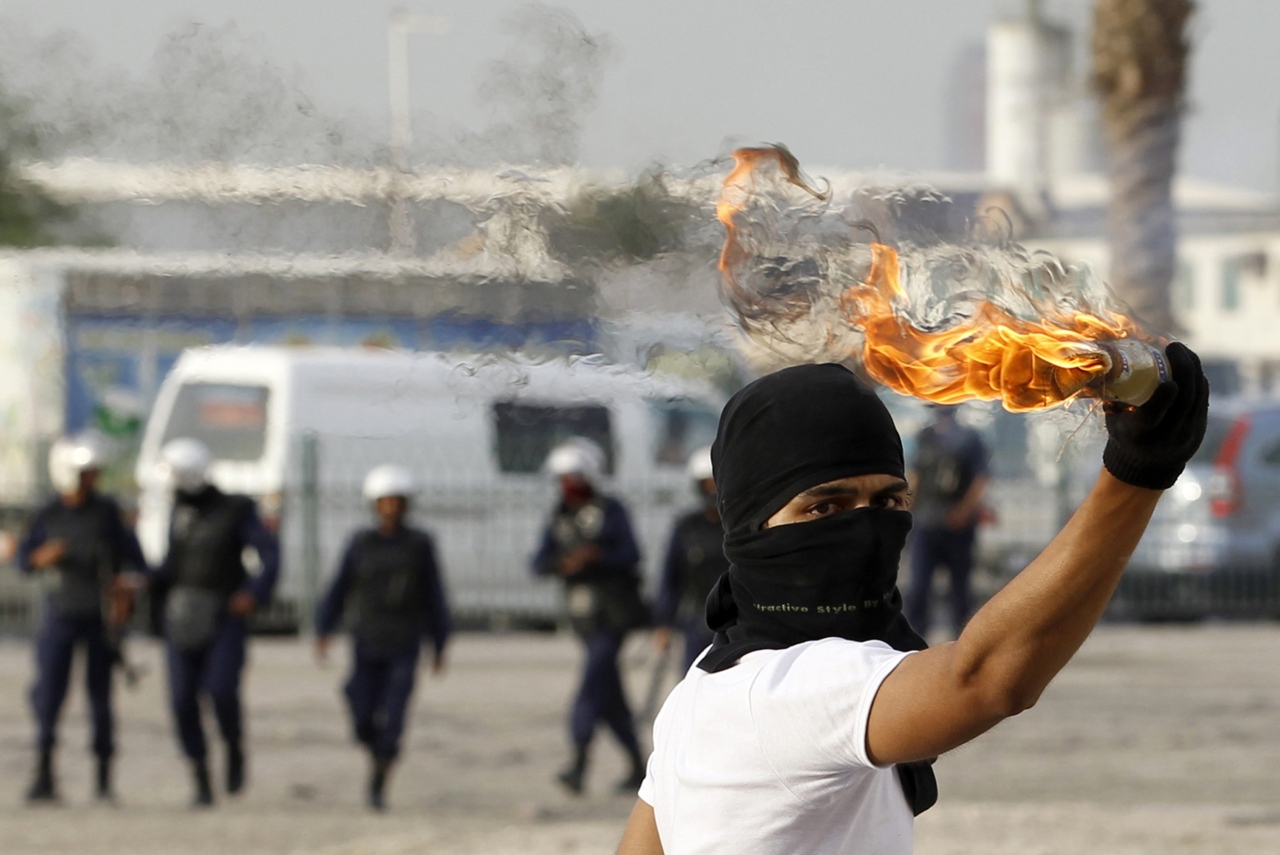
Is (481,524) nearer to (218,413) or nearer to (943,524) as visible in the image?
(218,413)

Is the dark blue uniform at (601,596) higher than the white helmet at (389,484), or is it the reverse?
the white helmet at (389,484)

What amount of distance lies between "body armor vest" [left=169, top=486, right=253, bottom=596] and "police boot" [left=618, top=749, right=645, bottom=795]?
2138mm

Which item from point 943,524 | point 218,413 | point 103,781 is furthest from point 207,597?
point 218,413

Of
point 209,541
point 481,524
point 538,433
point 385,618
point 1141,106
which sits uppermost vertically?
point 1141,106

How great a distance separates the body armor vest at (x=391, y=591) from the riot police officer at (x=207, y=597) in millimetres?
471

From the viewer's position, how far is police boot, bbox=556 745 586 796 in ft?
29.2

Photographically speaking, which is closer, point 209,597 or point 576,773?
point 576,773

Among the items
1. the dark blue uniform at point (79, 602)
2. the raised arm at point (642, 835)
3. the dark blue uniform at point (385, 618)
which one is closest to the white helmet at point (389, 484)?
the dark blue uniform at point (385, 618)

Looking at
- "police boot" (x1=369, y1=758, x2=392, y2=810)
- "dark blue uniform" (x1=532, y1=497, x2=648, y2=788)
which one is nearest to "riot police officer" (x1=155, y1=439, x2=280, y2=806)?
"police boot" (x1=369, y1=758, x2=392, y2=810)

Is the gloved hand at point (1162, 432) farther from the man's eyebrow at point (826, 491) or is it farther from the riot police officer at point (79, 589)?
the riot police officer at point (79, 589)

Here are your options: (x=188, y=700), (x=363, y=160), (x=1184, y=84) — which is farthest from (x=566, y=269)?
(x=1184, y=84)

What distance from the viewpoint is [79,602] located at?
9.18 m

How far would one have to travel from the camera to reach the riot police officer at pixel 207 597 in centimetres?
890

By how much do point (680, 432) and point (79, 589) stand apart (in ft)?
21.0
